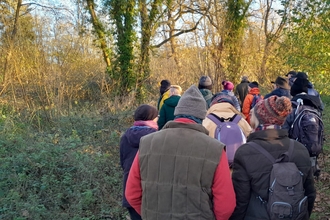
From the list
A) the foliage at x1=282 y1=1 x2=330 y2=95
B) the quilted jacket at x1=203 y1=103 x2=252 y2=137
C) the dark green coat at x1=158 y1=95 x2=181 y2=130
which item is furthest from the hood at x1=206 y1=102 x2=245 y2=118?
the foliage at x1=282 y1=1 x2=330 y2=95

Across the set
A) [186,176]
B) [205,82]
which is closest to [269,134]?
[186,176]

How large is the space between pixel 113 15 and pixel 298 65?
29.2ft

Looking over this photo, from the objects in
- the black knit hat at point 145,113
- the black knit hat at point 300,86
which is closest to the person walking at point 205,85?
the black knit hat at point 300,86

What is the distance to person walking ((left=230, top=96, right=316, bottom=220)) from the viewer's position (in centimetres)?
251

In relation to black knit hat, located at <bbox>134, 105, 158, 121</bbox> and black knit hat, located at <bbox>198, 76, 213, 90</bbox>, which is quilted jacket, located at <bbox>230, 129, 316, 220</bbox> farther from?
black knit hat, located at <bbox>198, 76, 213, 90</bbox>

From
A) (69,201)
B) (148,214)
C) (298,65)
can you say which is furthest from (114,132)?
(148,214)

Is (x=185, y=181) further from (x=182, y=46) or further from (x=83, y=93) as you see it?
(x=182, y=46)

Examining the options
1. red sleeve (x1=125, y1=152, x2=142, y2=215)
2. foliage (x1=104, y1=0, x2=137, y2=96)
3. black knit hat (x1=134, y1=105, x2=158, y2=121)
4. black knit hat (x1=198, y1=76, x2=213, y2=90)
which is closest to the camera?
red sleeve (x1=125, y1=152, x2=142, y2=215)

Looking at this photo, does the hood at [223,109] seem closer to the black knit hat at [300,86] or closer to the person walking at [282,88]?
the black knit hat at [300,86]

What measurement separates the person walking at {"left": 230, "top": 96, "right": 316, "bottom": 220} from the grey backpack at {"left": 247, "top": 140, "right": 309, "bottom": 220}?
4 centimetres

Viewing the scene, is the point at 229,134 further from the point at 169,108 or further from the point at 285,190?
the point at 169,108

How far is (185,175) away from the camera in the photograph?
2.41m

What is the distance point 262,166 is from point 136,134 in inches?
66.5

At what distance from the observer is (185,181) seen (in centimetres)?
241
